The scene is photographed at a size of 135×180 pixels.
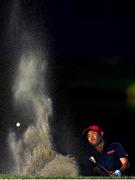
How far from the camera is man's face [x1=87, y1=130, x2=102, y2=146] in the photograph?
397 inches

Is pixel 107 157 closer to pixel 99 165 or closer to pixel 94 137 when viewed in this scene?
pixel 99 165

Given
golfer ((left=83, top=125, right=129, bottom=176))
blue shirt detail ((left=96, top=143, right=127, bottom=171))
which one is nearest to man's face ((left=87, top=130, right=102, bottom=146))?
golfer ((left=83, top=125, right=129, bottom=176))

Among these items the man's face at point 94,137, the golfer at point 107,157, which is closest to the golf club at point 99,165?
the golfer at point 107,157

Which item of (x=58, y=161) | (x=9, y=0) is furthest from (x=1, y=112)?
(x=9, y=0)

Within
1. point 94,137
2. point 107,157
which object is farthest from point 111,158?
point 94,137

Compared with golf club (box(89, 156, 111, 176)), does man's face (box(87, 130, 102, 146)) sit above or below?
above

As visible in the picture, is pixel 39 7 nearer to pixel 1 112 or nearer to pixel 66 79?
pixel 1 112

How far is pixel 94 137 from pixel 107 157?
495 millimetres

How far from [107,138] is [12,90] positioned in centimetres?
283

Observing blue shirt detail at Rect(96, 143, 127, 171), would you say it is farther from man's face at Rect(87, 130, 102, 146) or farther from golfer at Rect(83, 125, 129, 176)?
man's face at Rect(87, 130, 102, 146)

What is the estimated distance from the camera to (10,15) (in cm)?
1279

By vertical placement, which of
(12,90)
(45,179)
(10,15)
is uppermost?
(10,15)

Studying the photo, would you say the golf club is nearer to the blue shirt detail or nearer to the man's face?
the blue shirt detail

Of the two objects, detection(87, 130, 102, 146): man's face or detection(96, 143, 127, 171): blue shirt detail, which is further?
detection(87, 130, 102, 146): man's face
